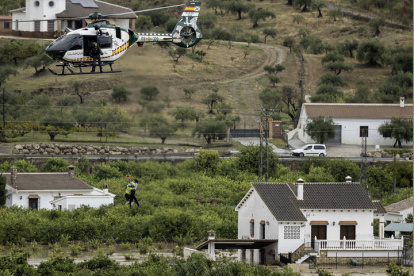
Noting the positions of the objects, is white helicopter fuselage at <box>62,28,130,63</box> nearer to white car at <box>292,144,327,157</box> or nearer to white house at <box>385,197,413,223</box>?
white house at <box>385,197,413,223</box>

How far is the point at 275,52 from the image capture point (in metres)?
134

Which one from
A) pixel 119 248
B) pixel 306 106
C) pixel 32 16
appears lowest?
pixel 119 248

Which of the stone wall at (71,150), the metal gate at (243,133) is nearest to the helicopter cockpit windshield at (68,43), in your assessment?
the stone wall at (71,150)

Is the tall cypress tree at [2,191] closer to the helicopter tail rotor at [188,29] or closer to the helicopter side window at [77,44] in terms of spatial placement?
the helicopter tail rotor at [188,29]

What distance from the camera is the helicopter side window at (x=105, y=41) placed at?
147 feet

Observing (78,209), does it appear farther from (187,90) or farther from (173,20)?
(173,20)

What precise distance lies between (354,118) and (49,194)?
34.1 metres

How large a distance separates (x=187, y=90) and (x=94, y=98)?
27.5ft

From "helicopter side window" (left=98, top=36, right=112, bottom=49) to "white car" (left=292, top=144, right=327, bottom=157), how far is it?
48.4 meters

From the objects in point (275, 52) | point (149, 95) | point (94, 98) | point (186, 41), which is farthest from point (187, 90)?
point (149, 95)

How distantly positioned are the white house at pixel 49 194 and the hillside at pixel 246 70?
15039mm

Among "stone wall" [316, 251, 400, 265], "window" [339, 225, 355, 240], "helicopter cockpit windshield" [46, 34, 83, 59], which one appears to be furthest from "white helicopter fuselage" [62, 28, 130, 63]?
"window" [339, 225, 355, 240]

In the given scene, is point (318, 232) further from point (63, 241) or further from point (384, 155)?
point (384, 155)

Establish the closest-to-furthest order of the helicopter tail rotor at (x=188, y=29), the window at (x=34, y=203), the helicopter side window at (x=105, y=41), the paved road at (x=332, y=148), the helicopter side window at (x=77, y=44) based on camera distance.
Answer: the helicopter side window at (x=77, y=44) < the helicopter side window at (x=105, y=41) < the helicopter tail rotor at (x=188, y=29) < the window at (x=34, y=203) < the paved road at (x=332, y=148)
